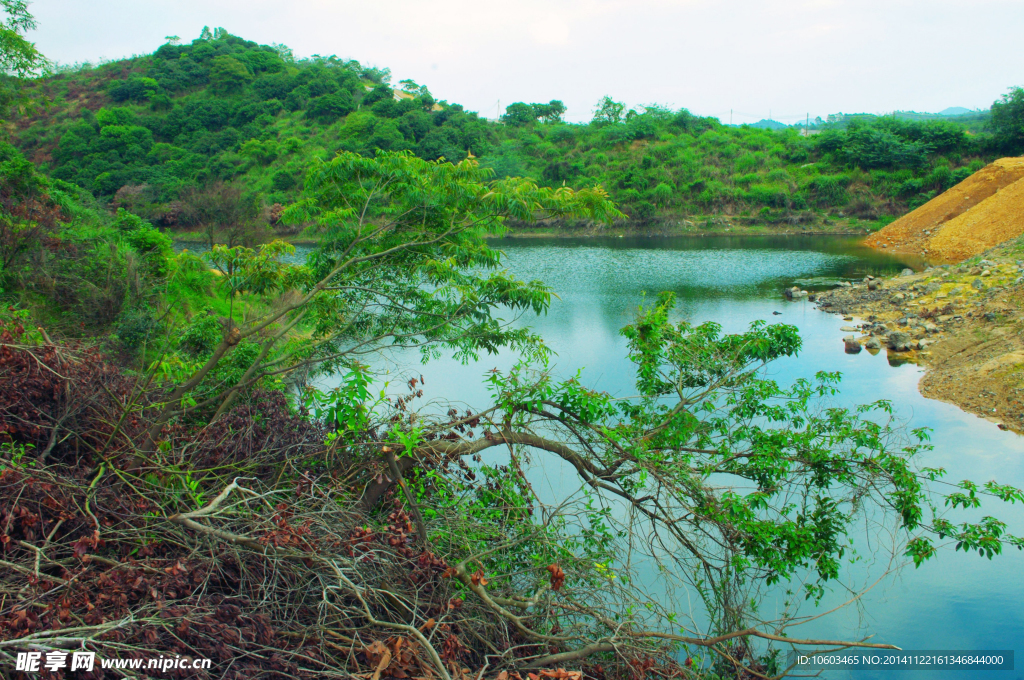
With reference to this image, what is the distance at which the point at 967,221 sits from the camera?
882 inches

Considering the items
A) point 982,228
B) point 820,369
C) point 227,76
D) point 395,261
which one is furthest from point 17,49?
point 227,76

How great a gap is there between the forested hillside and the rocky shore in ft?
54.4

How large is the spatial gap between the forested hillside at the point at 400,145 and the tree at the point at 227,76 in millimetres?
85

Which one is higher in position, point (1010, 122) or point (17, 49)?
point (1010, 122)

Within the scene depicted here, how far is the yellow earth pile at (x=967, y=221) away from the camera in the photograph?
20.8 meters

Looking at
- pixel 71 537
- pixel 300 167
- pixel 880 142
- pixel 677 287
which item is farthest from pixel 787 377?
pixel 880 142

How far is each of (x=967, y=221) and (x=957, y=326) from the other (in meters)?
13.6

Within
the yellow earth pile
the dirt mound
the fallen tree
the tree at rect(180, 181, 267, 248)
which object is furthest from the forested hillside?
the fallen tree

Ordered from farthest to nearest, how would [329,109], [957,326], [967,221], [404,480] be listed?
[329,109]
[967,221]
[957,326]
[404,480]

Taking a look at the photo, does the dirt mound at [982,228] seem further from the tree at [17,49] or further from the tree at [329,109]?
the tree at [329,109]

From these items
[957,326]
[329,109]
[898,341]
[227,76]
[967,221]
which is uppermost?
[227,76]

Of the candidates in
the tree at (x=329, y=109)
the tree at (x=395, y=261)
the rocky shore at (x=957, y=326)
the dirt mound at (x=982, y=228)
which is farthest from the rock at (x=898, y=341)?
the tree at (x=329, y=109)

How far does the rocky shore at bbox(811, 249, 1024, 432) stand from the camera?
29.6 feet

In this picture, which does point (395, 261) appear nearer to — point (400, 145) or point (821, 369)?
point (821, 369)
